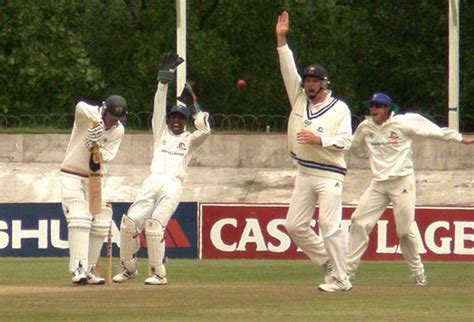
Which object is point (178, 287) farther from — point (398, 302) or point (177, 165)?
point (398, 302)

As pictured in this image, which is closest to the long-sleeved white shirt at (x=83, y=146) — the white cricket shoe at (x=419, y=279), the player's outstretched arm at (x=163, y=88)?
the player's outstretched arm at (x=163, y=88)

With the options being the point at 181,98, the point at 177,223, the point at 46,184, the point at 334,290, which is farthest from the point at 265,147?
the point at 334,290

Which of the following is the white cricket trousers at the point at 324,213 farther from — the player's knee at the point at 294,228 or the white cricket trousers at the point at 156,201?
the white cricket trousers at the point at 156,201

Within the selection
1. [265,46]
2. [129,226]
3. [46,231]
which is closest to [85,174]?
[129,226]

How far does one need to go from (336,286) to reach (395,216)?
1.86m

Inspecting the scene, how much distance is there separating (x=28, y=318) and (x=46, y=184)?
1600cm

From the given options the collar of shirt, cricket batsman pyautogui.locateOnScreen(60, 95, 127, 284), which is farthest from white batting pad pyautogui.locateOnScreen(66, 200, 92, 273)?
the collar of shirt

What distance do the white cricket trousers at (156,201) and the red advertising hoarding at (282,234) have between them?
676cm

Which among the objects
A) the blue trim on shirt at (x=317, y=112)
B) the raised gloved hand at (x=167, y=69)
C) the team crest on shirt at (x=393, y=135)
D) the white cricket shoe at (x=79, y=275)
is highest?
the raised gloved hand at (x=167, y=69)

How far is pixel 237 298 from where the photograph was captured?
626 inches

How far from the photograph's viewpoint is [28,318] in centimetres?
1413

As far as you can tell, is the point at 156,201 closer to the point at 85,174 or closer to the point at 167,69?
the point at 85,174

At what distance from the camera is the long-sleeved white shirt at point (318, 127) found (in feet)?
55.1

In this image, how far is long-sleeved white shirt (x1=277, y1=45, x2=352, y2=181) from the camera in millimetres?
16797
